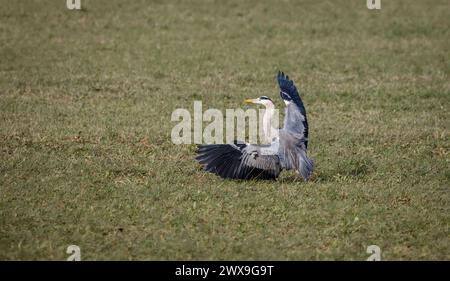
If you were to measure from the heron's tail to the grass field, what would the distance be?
0.26 m

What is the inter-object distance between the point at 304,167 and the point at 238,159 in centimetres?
99

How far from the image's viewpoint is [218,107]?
15789 mm

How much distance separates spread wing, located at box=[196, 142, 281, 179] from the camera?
10.8 meters

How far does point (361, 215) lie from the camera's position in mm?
9672

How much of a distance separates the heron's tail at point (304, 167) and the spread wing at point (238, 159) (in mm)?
359

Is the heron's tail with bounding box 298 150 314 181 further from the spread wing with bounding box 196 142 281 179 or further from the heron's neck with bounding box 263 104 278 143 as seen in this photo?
the heron's neck with bounding box 263 104 278 143

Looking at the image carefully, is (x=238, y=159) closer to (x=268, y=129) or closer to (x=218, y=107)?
(x=268, y=129)

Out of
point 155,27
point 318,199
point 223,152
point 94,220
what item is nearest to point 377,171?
point 318,199

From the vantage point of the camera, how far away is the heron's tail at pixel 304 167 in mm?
10508

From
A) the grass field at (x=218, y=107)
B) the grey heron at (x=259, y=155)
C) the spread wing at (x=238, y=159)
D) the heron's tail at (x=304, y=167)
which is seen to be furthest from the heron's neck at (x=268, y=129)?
the grass field at (x=218, y=107)

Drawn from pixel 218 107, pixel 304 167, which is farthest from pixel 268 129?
pixel 218 107

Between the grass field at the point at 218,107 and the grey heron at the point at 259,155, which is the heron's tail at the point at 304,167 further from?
the grass field at the point at 218,107

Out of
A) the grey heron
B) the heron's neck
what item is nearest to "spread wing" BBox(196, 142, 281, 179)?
the grey heron

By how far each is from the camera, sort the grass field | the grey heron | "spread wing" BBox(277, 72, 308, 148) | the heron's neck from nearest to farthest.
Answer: the grass field, the grey heron, "spread wing" BBox(277, 72, 308, 148), the heron's neck
